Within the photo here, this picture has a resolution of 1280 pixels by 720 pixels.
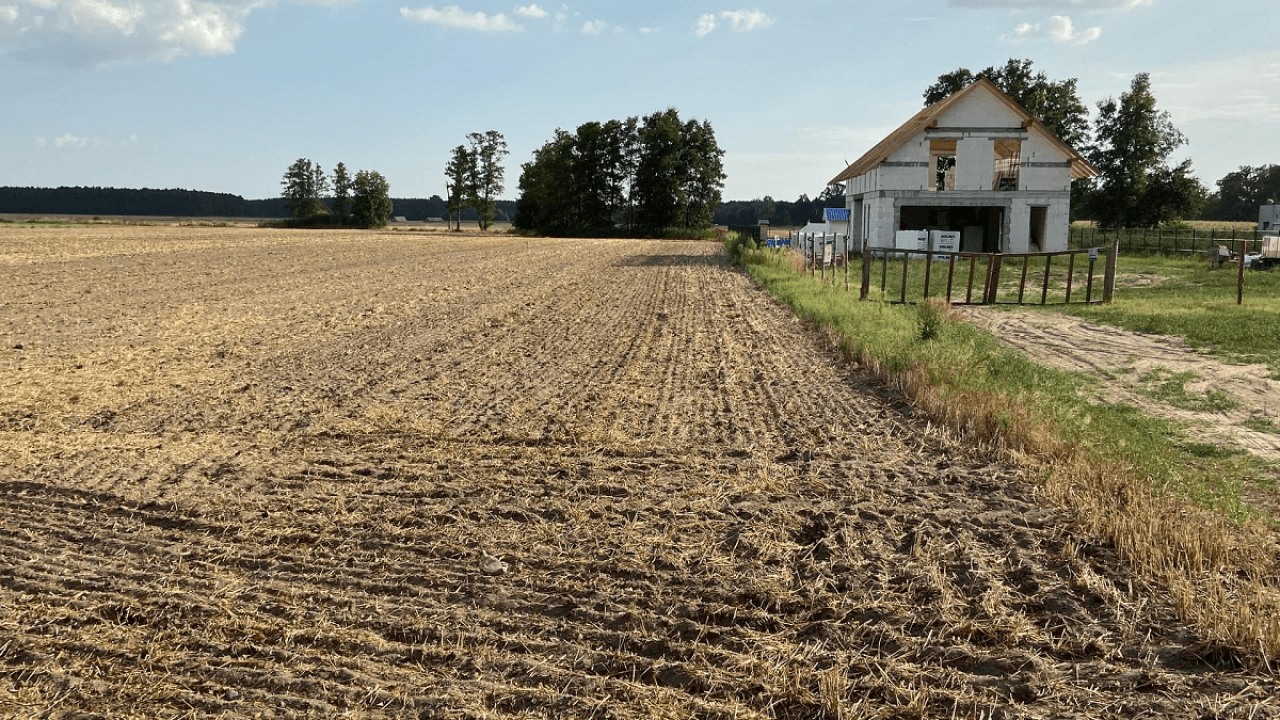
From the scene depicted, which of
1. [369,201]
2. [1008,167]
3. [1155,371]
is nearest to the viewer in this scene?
[1155,371]

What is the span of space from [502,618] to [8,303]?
19.0 m

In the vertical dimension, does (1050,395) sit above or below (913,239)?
below

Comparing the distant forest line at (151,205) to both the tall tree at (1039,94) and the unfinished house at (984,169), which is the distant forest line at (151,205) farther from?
the unfinished house at (984,169)

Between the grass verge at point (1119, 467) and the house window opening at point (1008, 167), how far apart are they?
26972 millimetres

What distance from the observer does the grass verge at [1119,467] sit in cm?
508

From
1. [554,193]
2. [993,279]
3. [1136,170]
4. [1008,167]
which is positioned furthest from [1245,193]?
[993,279]

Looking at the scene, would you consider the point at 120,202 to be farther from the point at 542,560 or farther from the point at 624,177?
the point at 542,560

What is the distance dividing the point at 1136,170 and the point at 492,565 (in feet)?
229

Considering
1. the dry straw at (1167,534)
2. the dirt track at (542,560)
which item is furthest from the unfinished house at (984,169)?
the dry straw at (1167,534)

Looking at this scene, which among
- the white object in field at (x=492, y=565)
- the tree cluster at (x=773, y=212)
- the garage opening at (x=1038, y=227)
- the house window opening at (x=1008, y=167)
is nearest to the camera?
the white object in field at (x=492, y=565)

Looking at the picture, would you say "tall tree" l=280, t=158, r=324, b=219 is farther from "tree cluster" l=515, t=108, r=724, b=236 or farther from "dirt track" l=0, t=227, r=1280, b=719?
"dirt track" l=0, t=227, r=1280, b=719

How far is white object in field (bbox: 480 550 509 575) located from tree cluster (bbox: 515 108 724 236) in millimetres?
84540

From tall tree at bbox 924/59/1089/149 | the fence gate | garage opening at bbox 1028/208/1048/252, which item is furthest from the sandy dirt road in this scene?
tall tree at bbox 924/59/1089/149

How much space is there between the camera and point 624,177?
93562 mm
